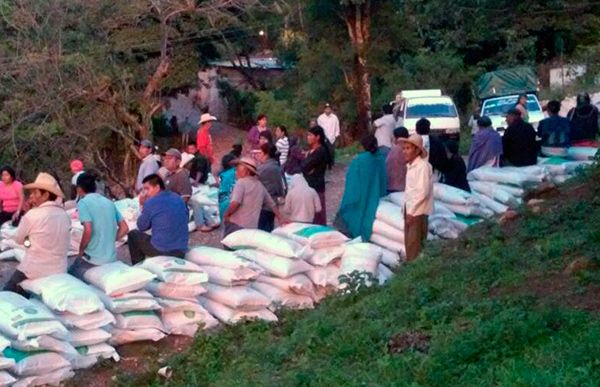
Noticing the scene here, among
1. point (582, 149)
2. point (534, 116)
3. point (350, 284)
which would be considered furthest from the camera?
point (534, 116)

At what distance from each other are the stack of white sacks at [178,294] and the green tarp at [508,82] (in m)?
23.3

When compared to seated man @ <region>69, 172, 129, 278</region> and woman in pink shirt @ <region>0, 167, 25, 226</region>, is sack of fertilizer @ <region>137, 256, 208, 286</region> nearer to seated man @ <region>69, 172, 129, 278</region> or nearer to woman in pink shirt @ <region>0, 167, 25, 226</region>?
seated man @ <region>69, 172, 129, 278</region>

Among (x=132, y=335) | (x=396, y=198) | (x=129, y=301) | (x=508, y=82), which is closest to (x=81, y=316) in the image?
(x=129, y=301)

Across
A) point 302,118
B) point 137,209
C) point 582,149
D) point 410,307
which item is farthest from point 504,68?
point 410,307

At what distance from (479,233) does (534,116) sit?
52.0 ft

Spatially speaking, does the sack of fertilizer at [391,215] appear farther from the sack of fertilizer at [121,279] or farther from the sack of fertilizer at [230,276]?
the sack of fertilizer at [121,279]

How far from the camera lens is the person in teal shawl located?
39.3 feet

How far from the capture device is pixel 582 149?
16641mm

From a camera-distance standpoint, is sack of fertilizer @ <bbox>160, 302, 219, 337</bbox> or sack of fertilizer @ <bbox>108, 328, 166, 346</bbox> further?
sack of fertilizer @ <bbox>160, 302, 219, 337</bbox>

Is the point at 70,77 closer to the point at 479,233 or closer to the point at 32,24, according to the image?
the point at 32,24

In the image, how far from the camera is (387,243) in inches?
469

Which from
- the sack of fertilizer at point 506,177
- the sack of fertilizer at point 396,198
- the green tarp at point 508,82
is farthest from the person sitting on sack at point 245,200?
the green tarp at point 508,82

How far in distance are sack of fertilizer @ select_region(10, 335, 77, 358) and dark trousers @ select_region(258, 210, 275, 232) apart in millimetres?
3464

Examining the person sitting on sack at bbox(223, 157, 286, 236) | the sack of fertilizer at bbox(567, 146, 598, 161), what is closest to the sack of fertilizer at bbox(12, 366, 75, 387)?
the person sitting on sack at bbox(223, 157, 286, 236)
